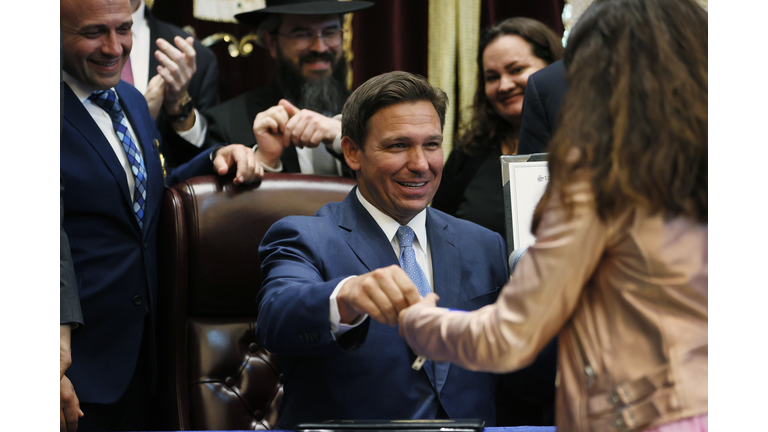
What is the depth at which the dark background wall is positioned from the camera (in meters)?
3.52

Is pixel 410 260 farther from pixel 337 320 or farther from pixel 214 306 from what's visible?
pixel 214 306

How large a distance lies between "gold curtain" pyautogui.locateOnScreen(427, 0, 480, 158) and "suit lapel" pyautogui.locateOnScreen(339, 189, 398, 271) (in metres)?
1.64

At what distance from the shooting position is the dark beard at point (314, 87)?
9.94 ft

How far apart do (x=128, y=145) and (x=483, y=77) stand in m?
1.46

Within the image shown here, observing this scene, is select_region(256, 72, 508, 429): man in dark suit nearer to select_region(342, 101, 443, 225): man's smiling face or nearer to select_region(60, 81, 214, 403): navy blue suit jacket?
select_region(342, 101, 443, 225): man's smiling face

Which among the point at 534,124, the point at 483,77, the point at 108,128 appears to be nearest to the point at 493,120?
the point at 483,77

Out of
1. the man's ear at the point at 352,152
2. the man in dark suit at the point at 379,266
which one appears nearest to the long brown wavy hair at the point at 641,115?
the man in dark suit at the point at 379,266

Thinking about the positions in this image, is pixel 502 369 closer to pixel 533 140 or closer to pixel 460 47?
pixel 533 140

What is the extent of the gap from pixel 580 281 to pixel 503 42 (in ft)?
6.47

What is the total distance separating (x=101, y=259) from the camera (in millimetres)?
2031

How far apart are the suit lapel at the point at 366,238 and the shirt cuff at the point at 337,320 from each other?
34cm

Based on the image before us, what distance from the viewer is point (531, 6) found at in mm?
3535

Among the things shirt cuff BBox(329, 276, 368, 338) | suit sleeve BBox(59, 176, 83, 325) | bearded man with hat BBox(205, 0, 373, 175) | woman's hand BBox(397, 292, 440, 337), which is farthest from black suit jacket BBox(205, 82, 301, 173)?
woman's hand BBox(397, 292, 440, 337)

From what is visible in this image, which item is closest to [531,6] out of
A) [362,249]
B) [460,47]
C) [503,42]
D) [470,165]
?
[460,47]
